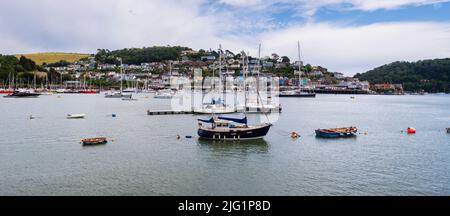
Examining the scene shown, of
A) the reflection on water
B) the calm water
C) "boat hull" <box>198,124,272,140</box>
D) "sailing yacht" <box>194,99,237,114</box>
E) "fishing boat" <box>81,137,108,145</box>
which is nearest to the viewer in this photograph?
the calm water

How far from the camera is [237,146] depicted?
112 ft

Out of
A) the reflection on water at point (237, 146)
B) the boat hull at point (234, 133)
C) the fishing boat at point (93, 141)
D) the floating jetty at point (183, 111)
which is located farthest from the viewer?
the floating jetty at point (183, 111)

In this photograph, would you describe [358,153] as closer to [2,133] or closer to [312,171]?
[312,171]

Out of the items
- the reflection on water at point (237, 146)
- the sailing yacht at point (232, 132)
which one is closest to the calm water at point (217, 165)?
the reflection on water at point (237, 146)

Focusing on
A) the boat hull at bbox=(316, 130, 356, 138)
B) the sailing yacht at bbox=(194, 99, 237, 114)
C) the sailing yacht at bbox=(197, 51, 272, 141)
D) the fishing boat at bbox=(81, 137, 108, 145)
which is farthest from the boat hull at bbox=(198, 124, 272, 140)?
the sailing yacht at bbox=(194, 99, 237, 114)

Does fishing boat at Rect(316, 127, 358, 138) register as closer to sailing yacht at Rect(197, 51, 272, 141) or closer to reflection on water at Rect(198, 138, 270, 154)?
sailing yacht at Rect(197, 51, 272, 141)

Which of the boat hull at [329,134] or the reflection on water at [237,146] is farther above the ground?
the boat hull at [329,134]

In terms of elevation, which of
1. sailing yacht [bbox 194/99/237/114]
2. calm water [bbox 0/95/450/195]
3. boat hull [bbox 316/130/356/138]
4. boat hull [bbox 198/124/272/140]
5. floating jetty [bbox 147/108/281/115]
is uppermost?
sailing yacht [bbox 194/99/237/114]

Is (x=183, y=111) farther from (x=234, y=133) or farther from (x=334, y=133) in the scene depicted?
(x=334, y=133)

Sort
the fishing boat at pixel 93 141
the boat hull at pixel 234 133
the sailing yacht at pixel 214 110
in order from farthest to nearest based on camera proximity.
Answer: the sailing yacht at pixel 214 110, the boat hull at pixel 234 133, the fishing boat at pixel 93 141

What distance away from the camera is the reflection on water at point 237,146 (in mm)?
32469

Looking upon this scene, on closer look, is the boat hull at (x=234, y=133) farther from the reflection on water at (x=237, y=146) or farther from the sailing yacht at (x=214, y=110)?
the sailing yacht at (x=214, y=110)

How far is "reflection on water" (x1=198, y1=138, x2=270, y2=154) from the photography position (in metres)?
32.5
